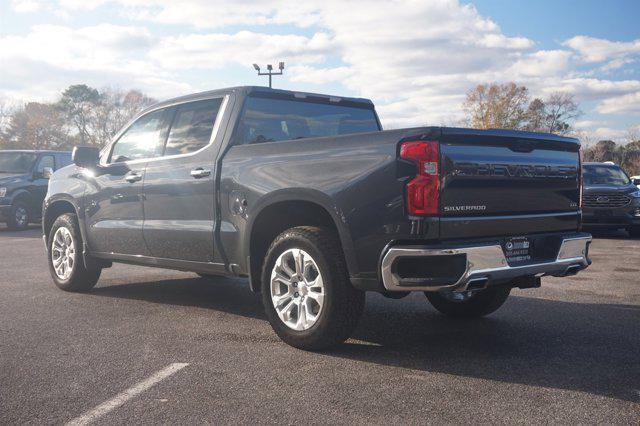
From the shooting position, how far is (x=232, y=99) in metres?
5.48

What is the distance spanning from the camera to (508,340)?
4844 mm

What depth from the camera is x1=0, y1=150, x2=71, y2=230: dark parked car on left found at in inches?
615

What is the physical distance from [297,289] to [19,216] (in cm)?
1336

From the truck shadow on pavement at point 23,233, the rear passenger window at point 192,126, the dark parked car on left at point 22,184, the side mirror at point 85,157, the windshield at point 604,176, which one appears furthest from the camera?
the dark parked car on left at point 22,184

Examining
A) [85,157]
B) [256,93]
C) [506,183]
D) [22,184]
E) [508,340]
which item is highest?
[256,93]

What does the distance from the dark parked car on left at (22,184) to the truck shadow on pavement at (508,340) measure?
404 inches

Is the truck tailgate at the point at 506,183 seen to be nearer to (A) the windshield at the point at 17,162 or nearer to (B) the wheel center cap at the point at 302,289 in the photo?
(B) the wheel center cap at the point at 302,289

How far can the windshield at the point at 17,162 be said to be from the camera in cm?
1605

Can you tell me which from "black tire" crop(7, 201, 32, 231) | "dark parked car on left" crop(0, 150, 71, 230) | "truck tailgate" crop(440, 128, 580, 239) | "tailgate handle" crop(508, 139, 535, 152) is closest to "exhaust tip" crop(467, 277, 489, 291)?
"truck tailgate" crop(440, 128, 580, 239)

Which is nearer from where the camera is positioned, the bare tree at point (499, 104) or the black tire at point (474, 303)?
the black tire at point (474, 303)

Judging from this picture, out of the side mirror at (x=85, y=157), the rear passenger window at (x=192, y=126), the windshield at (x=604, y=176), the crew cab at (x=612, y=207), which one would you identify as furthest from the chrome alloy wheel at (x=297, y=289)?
the windshield at (x=604, y=176)

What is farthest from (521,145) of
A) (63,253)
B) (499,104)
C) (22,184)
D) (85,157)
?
(499,104)

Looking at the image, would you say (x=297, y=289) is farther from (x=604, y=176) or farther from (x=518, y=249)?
(x=604, y=176)

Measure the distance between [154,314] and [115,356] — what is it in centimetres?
141
